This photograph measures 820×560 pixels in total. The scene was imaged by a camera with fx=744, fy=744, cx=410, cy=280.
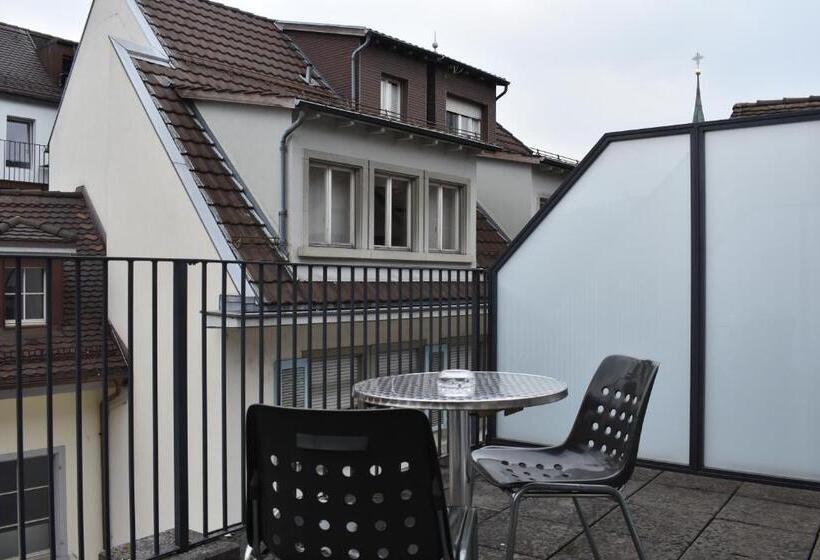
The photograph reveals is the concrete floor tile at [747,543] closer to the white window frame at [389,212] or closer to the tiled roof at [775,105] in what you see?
the white window frame at [389,212]

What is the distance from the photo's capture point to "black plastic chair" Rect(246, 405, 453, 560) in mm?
1649

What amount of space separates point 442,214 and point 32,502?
314 inches

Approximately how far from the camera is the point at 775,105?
11.6 meters

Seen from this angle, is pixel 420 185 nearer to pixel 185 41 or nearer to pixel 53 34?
pixel 185 41

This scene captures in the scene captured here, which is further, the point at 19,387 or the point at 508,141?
the point at 508,141

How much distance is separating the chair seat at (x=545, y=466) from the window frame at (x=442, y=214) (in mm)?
9735

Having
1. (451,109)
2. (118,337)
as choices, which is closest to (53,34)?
(451,109)

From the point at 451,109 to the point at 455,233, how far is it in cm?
389

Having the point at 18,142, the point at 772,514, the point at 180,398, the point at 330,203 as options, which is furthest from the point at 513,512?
the point at 18,142

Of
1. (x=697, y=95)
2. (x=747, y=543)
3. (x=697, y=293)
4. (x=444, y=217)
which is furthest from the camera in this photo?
(x=697, y=95)

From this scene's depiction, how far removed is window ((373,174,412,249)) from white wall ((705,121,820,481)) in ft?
25.4

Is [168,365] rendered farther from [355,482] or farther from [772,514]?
[355,482]

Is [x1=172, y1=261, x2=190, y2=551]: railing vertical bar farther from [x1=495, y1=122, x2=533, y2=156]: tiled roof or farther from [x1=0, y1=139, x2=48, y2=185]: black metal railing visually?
[x1=0, y1=139, x2=48, y2=185]: black metal railing

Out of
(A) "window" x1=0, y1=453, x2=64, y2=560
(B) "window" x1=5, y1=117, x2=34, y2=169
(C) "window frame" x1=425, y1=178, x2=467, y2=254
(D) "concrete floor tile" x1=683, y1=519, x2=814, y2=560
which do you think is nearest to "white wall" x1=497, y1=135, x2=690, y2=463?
(D) "concrete floor tile" x1=683, y1=519, x2=814, y2=560
